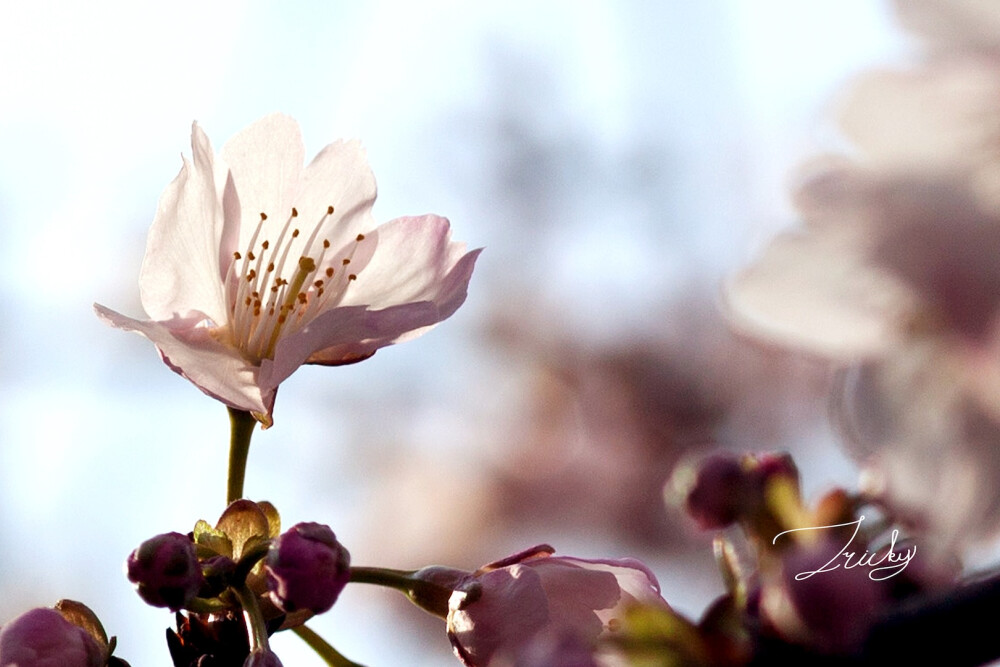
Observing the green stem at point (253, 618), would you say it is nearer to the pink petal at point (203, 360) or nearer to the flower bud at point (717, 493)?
the pink petal at point (203, 360)

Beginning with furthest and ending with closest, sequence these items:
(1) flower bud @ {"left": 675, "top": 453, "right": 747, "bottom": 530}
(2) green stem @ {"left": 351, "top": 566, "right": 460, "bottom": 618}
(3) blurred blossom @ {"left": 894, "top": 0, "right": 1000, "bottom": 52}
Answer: (2) green stem @ {"left": 351, "top": 566, "right": 460, "bottom": 618} → (3) blurred blossom @ {"left": 894, "top": 0, "right": 1000, "bottom": 52} → (1) flower bud @ {"left": 675, "top": 453, "right": 747, "bottom": 530}

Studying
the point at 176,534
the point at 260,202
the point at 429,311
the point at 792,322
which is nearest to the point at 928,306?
the point at 792,322

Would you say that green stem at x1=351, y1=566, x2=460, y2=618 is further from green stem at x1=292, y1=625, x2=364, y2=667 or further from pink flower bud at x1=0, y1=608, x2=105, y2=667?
pink flower bud at x1=0, y1=608, x2=105, y2=667

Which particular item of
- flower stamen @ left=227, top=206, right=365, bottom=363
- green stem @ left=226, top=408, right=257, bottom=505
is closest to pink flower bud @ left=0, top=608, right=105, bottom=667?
green stem @ left=226, top=408, right=257, bottom=505

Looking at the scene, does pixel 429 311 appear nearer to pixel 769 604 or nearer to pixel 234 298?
pixel 234 298

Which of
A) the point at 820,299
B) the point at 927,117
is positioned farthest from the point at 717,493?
the point at 927,117
